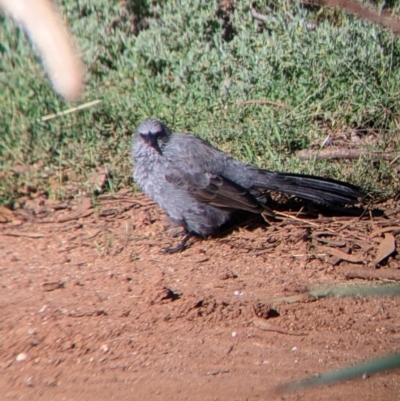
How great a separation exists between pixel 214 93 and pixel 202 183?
1.45m

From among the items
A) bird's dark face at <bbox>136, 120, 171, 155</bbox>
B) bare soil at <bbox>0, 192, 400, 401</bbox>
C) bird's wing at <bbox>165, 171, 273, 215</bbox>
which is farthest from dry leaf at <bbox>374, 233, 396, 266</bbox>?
bird's dark face at <bbox>136, 120, 171, 155</bbox>

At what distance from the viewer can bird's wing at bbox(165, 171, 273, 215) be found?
605 cm

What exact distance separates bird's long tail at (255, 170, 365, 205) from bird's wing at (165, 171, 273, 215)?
193mm

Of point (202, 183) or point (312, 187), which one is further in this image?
point (202, 183)

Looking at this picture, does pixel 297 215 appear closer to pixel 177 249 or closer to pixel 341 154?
pixel 341 154

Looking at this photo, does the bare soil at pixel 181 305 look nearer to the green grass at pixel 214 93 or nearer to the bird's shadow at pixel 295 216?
the bird's shadow at pixel 295 216

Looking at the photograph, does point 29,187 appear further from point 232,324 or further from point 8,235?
point 232,324

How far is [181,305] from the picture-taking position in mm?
4871

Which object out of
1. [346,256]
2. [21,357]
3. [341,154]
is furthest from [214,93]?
[21,357]

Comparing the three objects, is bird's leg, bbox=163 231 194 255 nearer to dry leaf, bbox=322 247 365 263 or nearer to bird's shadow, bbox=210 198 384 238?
bird's shadow, bbox=210 198 384 238

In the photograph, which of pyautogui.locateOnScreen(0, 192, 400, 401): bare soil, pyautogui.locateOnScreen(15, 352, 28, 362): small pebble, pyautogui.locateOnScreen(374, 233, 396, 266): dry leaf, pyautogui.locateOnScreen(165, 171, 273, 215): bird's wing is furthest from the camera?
pyautogui.locateOnScreen(165, 171, 273, 215): bird's wing

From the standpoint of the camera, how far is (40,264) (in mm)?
5789

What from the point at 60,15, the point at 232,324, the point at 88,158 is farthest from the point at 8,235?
the point at 60,15

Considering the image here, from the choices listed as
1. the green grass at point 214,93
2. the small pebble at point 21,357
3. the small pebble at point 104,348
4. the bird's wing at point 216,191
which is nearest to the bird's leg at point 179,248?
the bird's wing at point 216,191
